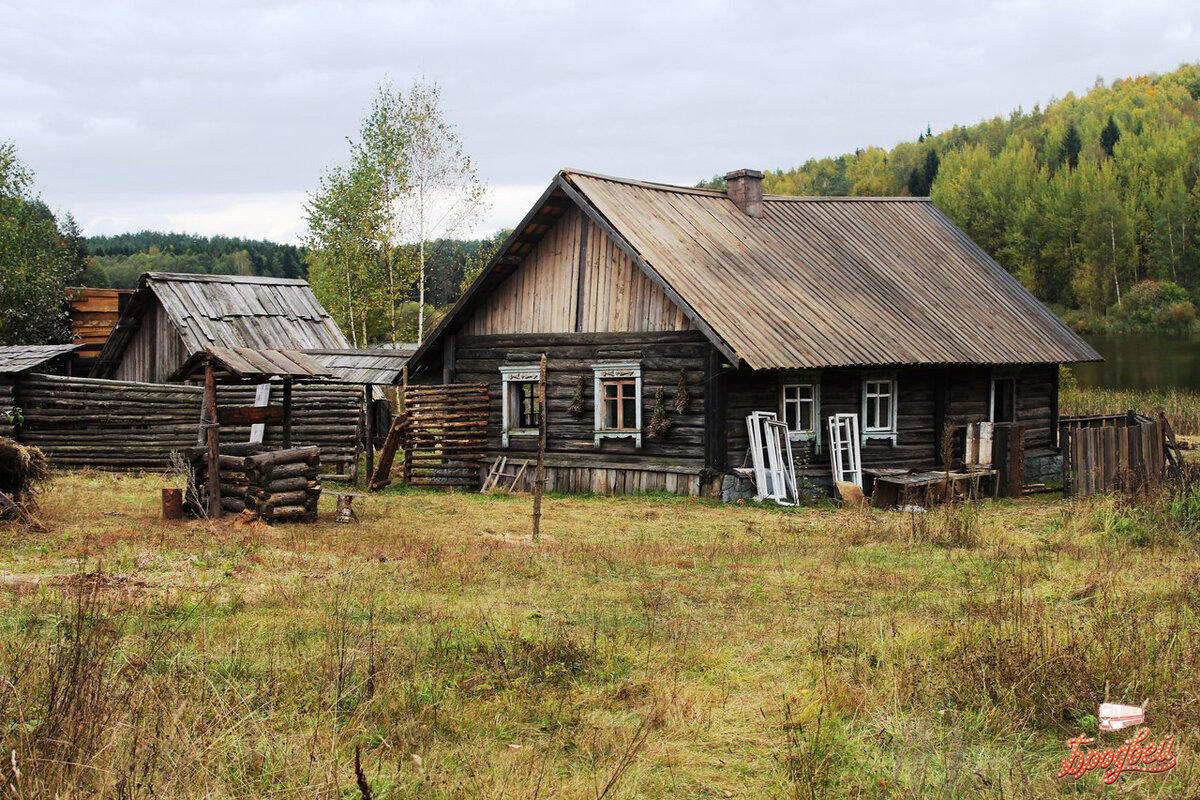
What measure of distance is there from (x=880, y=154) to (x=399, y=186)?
382ft

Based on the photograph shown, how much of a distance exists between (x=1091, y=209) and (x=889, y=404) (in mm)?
75612

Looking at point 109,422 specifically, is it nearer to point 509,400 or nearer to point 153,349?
point 153,349

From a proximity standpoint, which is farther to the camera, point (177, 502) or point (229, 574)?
point (177, 502)

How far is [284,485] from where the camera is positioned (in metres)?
14.0

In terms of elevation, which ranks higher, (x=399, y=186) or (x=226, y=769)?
(x=399, y=186)

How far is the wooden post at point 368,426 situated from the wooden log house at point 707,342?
46.4 inches

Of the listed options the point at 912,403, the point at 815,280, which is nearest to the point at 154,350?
the point at 815,280

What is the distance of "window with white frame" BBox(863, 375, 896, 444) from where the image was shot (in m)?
20.2

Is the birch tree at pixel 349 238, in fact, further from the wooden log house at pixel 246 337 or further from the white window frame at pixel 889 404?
the white window frame at pixel 889 404

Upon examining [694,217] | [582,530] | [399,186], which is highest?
[399,186]

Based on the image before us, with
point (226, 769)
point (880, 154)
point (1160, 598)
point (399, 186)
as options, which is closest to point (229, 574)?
point (226, 769)

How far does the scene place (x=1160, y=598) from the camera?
29.3ft

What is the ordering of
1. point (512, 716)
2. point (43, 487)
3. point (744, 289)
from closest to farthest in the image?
point (512, 716)
point (43, 487)
point (744, 289)

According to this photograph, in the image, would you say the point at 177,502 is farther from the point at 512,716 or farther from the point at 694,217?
the point at 694,217
